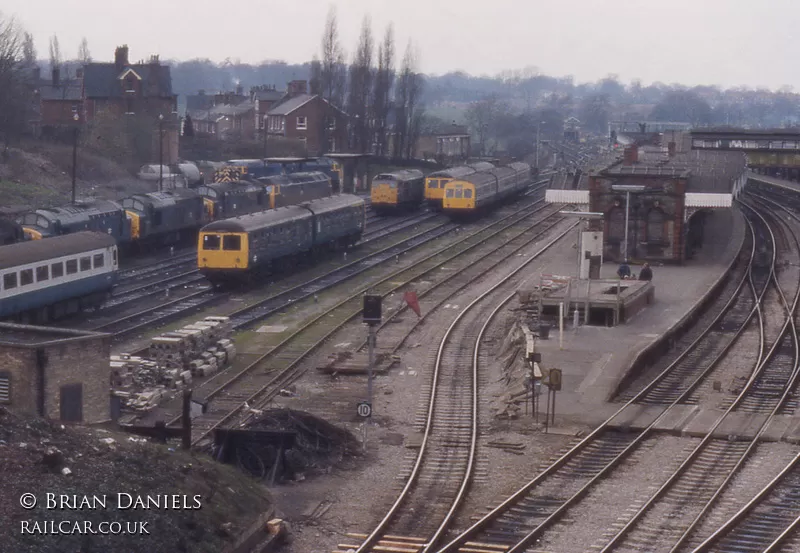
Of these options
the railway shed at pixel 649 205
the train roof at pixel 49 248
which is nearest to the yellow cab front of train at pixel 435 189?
the railway shed at pixel 649 205

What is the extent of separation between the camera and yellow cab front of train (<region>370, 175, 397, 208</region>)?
58.2 m

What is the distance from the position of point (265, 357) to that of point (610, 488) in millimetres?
10970

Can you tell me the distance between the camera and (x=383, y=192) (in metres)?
58.5

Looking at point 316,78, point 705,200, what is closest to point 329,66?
point 316,78

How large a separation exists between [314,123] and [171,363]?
201 feet

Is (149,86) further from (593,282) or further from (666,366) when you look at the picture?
(666,366)

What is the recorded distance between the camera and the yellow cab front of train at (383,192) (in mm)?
58156

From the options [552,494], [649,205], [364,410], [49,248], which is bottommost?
[552,494]

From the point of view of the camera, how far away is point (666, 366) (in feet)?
86.7

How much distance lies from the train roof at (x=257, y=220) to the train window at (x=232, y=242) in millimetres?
233

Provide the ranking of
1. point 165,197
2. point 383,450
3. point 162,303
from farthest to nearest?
point 165,197, point 162,303, point 383,450

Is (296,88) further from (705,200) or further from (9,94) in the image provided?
(705,200)

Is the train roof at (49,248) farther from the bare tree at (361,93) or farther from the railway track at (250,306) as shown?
the bare tree at (361,93)

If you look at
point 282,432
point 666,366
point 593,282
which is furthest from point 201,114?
point 282,432
